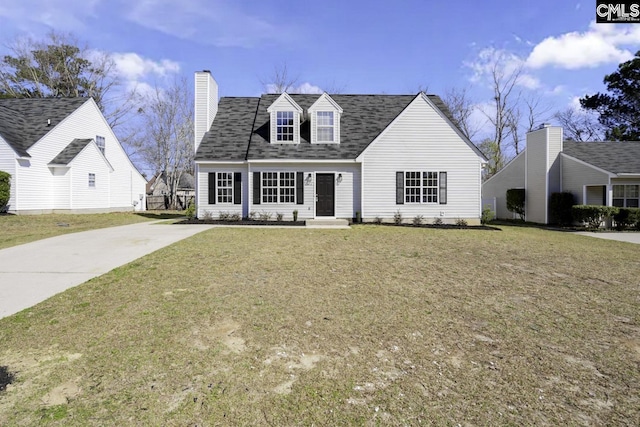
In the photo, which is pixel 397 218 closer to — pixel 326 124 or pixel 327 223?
pixel 327 223

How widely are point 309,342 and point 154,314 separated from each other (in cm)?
208

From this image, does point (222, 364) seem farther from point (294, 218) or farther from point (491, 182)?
point (491, 182)

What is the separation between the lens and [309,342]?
3.60 meters

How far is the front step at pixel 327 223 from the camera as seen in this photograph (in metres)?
14.2

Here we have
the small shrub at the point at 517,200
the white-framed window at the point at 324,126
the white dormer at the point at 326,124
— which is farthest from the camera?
the small shrub at the point at 517,200

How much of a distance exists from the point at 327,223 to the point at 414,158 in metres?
5.11

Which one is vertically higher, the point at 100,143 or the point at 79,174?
the point at 100,143

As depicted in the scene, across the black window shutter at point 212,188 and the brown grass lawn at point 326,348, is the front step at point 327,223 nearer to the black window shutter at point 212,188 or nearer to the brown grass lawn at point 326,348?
the black window shutter at point 212,188

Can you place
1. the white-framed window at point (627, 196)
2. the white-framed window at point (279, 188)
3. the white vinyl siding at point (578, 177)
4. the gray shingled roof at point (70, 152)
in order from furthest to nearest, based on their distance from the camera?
the gray shingled roof at point (70, 152)
the white-framed window at point (627, 196)
the white vinyl siding at point (578, 177)
the white-framed window at point (279, 188)

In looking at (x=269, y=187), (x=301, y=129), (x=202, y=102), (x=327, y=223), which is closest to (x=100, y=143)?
(x=202, y=102)

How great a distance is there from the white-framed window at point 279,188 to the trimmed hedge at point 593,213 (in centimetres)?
1400

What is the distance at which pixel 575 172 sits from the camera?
18516 mm

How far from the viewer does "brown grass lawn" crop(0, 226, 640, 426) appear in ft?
8.25

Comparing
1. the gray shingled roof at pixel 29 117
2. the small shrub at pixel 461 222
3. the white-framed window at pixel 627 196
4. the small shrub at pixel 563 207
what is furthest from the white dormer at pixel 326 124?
the gray shingled roof at pixel 29 117
